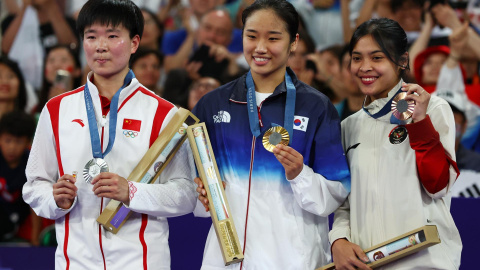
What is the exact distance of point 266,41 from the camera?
104 inches

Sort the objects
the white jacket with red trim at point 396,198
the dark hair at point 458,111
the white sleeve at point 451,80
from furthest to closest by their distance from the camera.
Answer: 1. the white sleeve at point 451,80
2. the dark hair at point 458,111
3. the white jacket with red trim at point 396,198

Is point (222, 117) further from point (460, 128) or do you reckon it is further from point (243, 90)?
point (460, 128)

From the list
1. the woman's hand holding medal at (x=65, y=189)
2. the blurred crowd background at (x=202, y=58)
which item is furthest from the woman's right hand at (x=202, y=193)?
the blurred crowd background at (x=202, y=58)

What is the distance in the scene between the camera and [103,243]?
2500mm

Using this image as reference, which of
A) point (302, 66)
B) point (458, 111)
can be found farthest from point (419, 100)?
point (302, 66)

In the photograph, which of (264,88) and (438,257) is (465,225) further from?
(264,88)

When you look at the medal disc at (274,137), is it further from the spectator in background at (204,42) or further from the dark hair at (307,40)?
the spectator in background at (204,42)

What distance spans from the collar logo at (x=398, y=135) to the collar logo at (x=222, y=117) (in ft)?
2.20

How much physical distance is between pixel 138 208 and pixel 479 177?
2789 millimetres

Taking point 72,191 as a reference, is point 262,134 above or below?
above

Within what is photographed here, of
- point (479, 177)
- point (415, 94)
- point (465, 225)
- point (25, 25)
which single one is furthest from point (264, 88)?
point (25, 25)

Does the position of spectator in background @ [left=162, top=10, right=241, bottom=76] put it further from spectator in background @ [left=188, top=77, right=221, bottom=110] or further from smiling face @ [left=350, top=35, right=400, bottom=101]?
smiling face @ [left=350, top=35, right=400, bottom=101]

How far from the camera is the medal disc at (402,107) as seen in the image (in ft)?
7.90

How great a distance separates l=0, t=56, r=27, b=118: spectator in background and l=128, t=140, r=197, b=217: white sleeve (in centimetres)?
366
